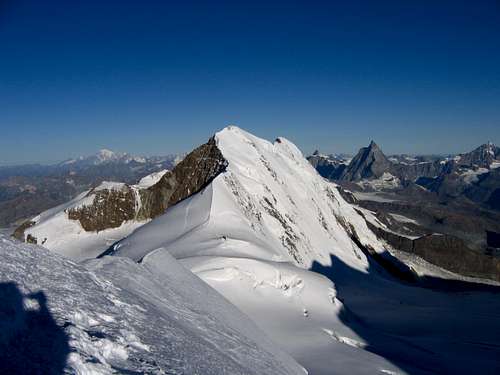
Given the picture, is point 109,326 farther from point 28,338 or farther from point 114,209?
point 114,209

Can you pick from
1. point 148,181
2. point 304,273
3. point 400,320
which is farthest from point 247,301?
point 148,181

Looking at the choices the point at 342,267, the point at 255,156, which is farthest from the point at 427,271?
the point at 255,156

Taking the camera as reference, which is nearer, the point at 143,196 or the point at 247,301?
the point at 247,301

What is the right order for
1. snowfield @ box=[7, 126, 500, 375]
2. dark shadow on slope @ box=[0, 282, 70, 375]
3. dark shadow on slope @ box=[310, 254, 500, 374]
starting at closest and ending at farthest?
dark shadow on slope @ box=[0, 282, 70, 375], snowfield @ box=[7, 126, 500, 375], dark shadow on slope @ box=[310, 254, 500, 374]

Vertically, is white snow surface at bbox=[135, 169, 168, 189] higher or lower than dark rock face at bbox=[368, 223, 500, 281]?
lower

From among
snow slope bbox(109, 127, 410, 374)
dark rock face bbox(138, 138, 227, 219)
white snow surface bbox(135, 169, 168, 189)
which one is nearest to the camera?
snow slope bbox(109, 127, 410, 374)

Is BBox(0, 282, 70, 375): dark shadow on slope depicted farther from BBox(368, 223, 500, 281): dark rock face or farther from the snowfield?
BBox(368, 223, 500, 281): dark rock face

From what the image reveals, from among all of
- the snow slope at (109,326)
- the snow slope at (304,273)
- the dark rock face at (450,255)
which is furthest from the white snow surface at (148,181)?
the dark rock face at (450,255)

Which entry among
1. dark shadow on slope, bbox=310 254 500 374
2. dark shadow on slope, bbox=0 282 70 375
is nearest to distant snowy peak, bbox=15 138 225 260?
dark shadow on slope, bbox=310 254 500 374
